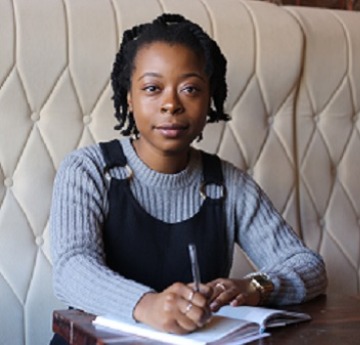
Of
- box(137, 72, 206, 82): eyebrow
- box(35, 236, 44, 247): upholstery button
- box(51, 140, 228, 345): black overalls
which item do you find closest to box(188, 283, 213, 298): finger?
box(51, 140, 228, 345): black overalls

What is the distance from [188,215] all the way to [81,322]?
338 millimetres

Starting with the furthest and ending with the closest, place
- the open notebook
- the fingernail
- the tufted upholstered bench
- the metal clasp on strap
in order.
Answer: the tufted upholstered bench
the metal clasp on strap
the fingernail
the open notebook

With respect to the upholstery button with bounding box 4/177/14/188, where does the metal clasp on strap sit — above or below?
above

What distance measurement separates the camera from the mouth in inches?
50.0

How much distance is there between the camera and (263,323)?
3.35 feet

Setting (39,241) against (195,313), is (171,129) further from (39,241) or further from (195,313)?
(39,241)

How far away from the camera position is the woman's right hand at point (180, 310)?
965 millimetres

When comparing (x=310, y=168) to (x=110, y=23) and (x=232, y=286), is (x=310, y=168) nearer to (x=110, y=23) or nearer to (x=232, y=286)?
(x=110, y=23)

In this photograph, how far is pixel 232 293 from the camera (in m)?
1.13

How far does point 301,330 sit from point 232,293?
0.13 m

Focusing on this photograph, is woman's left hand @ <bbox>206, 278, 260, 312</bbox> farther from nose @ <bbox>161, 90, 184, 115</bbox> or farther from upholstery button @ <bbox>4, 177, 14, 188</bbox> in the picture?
upholstery button @ <bbox>4, 177, 14, 188</bbox>

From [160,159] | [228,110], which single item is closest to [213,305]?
[160,159]

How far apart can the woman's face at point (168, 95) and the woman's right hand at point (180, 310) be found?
350 mm

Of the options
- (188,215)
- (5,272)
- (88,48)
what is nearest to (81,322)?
(188,215)
